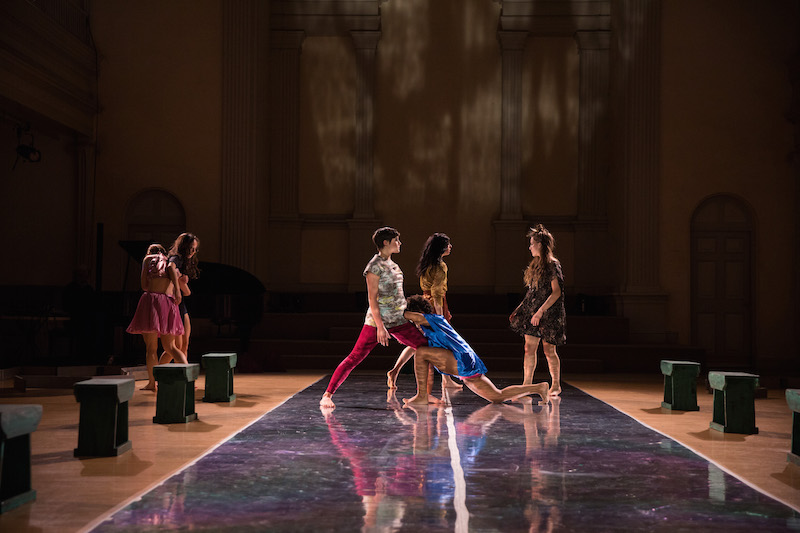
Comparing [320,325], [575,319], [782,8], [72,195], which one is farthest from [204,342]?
[782,8]

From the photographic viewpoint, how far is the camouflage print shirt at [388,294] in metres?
6.79

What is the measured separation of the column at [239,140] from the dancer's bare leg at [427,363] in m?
7.71

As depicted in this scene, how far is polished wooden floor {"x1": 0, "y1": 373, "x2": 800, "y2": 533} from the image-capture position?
3.74 m

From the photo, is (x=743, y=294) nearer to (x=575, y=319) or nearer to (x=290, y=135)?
(x=575, y=319)

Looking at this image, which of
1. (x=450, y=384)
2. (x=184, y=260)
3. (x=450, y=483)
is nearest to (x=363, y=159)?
(x=450, y=384)

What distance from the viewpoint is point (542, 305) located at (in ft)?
25.2

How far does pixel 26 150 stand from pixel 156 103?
2.71 metres

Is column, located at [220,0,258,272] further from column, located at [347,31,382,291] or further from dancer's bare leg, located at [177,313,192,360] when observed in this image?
dancer's bare leg, located at [177,313,192,360]

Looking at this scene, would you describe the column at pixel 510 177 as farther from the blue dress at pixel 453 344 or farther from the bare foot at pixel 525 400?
the blue dress at pixel 453 344

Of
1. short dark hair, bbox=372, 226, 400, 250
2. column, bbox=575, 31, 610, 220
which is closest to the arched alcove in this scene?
column, bbox=575, 31, 610, 220

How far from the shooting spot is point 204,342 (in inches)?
481

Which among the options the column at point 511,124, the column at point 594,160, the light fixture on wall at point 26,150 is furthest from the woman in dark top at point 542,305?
the light fixture on wall at point 26,150

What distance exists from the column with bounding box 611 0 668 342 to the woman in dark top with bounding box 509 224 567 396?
6.07 m

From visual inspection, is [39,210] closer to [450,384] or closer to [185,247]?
[185,247]
